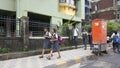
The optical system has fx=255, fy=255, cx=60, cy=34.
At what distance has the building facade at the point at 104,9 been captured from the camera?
5182 cm

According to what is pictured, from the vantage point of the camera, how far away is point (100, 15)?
182 ft

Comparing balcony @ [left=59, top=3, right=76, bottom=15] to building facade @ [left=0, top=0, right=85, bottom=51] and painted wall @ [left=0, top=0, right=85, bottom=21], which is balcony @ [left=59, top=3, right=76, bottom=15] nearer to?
building facade @ [left=0, top=0, right=85, bottom=51]

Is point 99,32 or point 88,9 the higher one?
point 88,9

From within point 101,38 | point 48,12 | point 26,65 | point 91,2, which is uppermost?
point 91,2

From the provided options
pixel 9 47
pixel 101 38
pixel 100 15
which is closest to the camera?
pixel 9 47

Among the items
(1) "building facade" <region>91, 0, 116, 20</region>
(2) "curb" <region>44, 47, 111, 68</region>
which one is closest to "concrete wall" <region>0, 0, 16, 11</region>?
(2) "curb" <region>44, 47, 111, 68</region>

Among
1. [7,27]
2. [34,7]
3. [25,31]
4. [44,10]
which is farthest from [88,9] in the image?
[7,27]

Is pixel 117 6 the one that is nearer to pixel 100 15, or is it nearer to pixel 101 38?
pixel 100 15

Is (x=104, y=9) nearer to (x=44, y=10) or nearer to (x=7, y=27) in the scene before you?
(x=44, y=10)

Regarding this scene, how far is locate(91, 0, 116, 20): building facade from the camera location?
51822 millimetres

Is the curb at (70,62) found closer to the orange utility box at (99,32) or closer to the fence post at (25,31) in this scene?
the orange utility box at (99,32)

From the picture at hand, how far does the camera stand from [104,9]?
54.5m

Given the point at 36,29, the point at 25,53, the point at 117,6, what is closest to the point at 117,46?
the point at 36,29

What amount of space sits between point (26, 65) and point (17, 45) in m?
3.31
